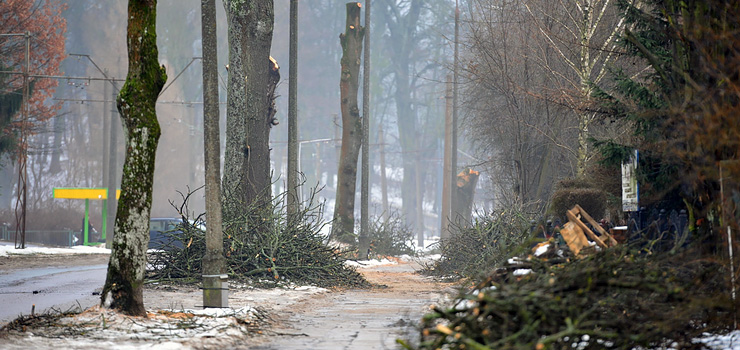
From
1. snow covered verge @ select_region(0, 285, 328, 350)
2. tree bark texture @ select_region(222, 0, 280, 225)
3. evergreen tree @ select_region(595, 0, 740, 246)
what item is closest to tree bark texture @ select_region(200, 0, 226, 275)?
snow covered verge @ select_region(0, 285, 328, 350)

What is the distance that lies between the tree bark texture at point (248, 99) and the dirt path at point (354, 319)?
3.80 m

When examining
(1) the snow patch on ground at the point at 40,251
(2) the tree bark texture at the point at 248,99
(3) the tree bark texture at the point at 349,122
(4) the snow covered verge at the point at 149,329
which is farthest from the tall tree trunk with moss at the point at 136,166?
(3) the tree bark texture at the point at 349,122

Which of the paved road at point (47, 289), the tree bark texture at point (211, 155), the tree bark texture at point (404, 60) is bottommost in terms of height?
the paved road at point (47, 289)

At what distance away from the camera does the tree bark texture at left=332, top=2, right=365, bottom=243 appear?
3145 centimetres

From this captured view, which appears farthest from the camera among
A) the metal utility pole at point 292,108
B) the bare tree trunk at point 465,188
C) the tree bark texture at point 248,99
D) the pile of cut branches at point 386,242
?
the bare tree trunk at point 465,188

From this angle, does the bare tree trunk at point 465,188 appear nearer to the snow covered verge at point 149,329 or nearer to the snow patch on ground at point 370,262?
the snow patch on ground at point 370,262

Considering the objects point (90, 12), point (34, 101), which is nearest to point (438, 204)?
point (90, 12)

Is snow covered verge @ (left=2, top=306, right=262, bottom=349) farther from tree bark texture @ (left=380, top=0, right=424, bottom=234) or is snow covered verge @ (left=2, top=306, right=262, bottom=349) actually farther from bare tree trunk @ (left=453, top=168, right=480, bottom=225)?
tree bark texture @ (left=380, top=0, right=424, bottom=234)

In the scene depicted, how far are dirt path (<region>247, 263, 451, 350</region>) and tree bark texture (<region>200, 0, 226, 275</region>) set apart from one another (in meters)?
1.25

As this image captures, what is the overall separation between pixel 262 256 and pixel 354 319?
5.31 metres

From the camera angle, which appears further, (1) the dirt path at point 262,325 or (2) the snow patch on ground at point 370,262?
(2) the snow patch on ground at point 370,262

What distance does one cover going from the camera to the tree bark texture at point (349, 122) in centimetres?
3145

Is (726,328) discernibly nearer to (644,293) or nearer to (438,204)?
(644,293)

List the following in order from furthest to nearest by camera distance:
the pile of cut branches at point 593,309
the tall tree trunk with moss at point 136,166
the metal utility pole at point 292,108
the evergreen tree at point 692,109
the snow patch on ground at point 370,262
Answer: the snow patch on ground at point 370,262 → the metal utility pole at point 292,108 → the tall tree trunk with moss at point 136,166 → the evergreen tree at point 692,109 → the pile of cut branches at point 593,309
